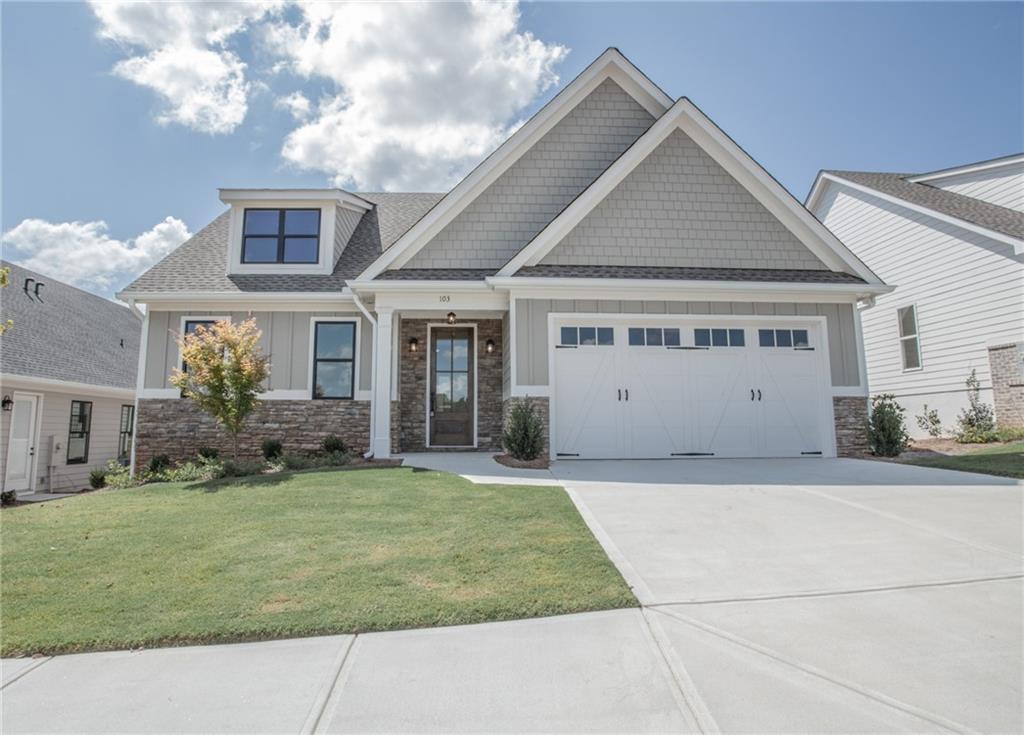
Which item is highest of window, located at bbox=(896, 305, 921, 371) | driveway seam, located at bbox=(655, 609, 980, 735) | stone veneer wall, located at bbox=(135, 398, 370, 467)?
window, located at bbox=(896, 305, 921, 371)

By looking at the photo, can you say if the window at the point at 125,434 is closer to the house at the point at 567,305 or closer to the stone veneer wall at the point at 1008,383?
the house at the point at 567,305

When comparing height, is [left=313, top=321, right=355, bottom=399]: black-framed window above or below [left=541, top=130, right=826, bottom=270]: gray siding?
below

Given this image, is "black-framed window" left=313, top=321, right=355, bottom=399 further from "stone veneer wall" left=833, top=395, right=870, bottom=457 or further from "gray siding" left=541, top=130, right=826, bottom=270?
"stone veneer wall" left=833, top=395, right=870, bottom=457

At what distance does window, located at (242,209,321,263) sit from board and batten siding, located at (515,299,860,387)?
565 centimetres

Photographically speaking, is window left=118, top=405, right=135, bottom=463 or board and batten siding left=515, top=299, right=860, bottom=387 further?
window left=118, top=405, right=135, bottom=463

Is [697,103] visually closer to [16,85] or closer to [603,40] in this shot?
[603,40]

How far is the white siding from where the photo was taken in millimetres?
14648

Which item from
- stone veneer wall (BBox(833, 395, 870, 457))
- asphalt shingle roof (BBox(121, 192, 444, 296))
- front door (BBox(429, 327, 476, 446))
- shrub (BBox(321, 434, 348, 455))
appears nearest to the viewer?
stone veneer wall (BBox(833, 395, 870, 457))

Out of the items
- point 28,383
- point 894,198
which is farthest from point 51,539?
point 894,198

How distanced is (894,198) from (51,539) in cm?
1960

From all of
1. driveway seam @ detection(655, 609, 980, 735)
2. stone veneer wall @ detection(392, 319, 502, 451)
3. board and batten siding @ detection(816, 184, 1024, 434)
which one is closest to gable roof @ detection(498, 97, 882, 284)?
board and batten siding @ detection(816, 184, 1024, 434)

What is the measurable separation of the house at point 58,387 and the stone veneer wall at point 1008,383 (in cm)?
2275

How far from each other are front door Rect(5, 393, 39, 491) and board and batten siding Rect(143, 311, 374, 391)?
4.69 metres

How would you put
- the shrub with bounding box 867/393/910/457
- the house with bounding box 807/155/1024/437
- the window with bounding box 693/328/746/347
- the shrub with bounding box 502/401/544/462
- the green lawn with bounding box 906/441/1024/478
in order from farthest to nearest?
the house with bounding box 807/155/1024/437 < the window with bounding box 693/328/746/347 < the shrub with bounding box 867/393/910/457 < the shrub with bounding box 502/401/544/462 < the green lawn with bounding box 906/441/1024/478
